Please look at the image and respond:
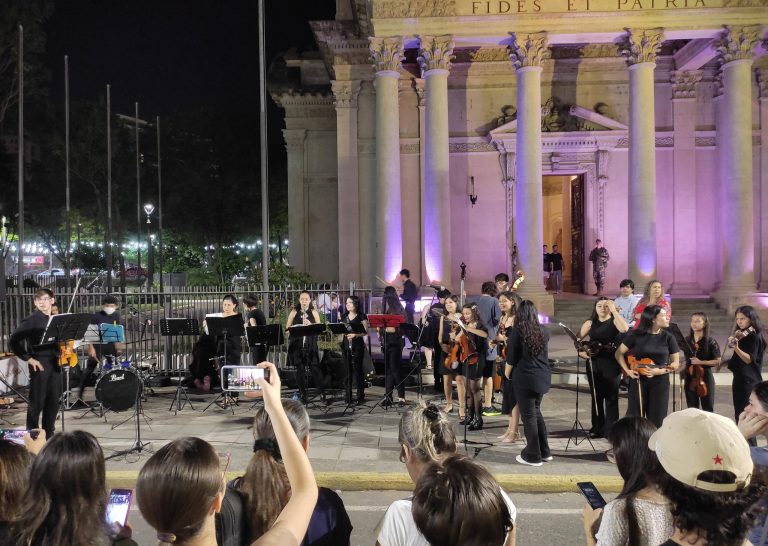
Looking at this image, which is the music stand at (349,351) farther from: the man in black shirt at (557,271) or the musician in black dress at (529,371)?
the man in black shirt at (557,271)

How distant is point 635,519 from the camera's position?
282 cm

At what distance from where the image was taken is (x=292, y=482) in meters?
2.53

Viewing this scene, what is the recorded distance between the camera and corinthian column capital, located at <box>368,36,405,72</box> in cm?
1973

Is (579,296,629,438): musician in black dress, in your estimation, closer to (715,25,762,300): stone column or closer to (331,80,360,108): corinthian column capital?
(715,25,762,300): stone column

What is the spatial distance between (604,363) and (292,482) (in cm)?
730

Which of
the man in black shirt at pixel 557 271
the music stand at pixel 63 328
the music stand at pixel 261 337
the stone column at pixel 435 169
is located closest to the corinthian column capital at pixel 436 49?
the stone column at pixel 435 169

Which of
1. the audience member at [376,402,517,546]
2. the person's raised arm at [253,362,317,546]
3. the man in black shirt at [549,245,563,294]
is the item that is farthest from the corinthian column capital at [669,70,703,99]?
the person's raised arm at [253,362,317,546]

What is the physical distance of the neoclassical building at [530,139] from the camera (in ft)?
64.0

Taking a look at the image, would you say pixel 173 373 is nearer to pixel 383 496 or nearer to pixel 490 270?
pixel 383 496

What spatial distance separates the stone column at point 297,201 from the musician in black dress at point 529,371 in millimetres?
19823

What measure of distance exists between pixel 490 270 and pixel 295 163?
9415 millimetres

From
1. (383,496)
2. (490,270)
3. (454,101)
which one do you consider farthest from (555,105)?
(383,496)

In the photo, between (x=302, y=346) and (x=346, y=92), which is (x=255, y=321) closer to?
(x=302, y=346)

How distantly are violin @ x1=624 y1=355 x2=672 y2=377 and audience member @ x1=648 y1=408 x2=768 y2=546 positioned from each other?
19.4 feet
